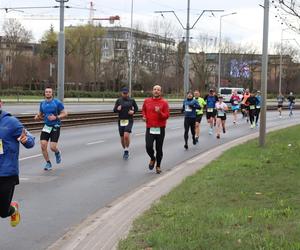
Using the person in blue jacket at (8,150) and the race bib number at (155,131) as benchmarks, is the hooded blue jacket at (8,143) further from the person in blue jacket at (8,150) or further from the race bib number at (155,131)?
the race bib number at (155,131)

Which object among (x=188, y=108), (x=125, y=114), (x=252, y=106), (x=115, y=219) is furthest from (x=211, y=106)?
(x=115, y=219)

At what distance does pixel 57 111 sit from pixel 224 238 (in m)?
7.52

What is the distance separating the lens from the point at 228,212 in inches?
287

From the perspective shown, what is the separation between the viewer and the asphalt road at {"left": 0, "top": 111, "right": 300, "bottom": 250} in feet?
24.4

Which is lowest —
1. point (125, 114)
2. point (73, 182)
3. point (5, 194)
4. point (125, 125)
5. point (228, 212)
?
point (73, 182)

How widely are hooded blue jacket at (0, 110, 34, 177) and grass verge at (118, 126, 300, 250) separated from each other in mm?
1411

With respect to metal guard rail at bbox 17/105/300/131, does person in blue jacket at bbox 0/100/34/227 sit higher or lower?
higher

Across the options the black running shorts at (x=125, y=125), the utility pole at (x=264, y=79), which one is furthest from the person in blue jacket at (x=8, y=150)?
the utility pole at (x=264, y=79)

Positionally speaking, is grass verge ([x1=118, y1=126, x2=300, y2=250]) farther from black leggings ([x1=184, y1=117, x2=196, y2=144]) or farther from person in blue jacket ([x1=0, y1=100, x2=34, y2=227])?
black leggings ([x1=184, y1=117, x2=196, y2=144])

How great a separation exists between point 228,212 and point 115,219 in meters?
1.47

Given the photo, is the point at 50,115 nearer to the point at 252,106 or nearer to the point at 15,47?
the point at 252,106

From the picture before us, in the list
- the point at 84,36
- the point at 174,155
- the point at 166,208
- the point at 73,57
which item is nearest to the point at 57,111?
the point at 174,155

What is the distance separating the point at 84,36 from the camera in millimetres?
96375

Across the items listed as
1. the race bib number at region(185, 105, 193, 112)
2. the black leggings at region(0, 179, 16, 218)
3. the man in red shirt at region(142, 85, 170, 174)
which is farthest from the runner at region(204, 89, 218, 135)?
the black leggings at region(0, 179, 16, 218)
